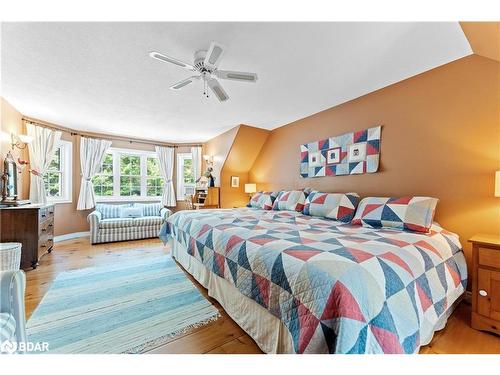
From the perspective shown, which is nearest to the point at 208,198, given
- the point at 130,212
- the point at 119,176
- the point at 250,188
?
the point at 250,188

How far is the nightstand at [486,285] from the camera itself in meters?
1.49

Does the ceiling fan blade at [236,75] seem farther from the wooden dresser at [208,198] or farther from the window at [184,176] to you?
the window at [184,176]

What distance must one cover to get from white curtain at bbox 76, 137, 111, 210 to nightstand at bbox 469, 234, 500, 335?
19.4ft

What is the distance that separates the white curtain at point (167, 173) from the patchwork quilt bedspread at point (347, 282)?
157 inches

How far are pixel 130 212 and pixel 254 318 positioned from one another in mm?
3953

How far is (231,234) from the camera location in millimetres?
1759

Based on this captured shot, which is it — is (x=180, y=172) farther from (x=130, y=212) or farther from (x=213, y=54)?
(x=213, y=54)

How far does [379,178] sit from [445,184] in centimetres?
65

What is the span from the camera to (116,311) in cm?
178

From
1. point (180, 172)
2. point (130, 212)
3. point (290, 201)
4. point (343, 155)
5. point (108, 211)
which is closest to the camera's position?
point (343, 155)

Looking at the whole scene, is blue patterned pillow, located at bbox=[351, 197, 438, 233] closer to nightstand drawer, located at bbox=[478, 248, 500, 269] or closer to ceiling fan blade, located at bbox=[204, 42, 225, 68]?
nightstand drawer, located at bbox=[478, 248, 500, 269]

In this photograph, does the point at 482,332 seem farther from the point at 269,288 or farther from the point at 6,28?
the point at 6,28

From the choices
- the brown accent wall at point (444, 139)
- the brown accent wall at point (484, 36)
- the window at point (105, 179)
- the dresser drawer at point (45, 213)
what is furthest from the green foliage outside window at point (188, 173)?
the brown accent wall at point (484, 36)

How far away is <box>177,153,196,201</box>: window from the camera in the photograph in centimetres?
559
